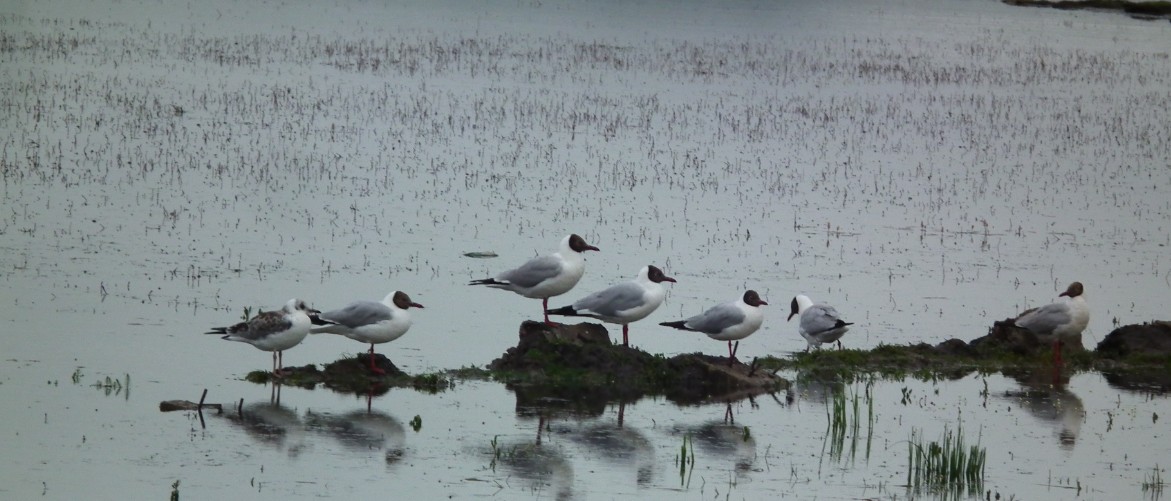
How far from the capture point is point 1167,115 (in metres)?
42.5

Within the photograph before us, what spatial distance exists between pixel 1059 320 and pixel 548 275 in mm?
5527

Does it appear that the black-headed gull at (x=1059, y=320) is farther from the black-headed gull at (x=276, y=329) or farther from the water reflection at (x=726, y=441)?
the black-headed gull at (x=276, y=329)

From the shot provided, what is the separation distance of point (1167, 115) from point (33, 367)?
34.3 m

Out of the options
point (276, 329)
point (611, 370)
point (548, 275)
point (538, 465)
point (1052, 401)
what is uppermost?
point (548, 275)

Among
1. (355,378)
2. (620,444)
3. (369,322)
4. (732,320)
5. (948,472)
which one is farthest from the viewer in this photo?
(732,320)

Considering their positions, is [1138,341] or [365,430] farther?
[1138,341]

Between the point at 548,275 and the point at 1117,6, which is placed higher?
the point at 1117,6

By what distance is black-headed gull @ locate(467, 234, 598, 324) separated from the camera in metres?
17.2

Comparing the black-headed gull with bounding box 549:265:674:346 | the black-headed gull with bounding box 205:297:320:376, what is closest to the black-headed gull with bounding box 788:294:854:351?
the black-headed gull with bounding box 549:265:674:346

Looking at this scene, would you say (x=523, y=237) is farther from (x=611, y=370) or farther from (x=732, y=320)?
(x=611, y=370)

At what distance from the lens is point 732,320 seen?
16.4 meters

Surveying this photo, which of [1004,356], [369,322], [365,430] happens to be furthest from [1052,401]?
[365,430]

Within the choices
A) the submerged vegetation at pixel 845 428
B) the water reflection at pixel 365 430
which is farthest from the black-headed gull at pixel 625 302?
the water reflection at pixel 365 430

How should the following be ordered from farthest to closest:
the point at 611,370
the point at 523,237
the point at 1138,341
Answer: the point at 523,237 < the point at 1138,341 < the point at 611,370
